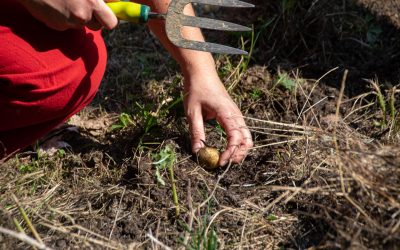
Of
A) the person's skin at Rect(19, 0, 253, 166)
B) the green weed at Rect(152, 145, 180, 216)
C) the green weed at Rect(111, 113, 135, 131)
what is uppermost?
the person's skin at Rect(19, 0, 253, 166)

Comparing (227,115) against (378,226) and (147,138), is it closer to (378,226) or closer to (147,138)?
(147,138)

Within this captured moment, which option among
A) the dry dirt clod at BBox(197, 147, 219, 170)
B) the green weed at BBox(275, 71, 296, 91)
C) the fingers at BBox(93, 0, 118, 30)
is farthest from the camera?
the green weed at BBox(275, 71, 296, 91)

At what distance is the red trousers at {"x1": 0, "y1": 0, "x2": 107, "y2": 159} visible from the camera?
1.92 meters

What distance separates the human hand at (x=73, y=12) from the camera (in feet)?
5.75

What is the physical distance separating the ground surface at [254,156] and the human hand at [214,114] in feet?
0.21

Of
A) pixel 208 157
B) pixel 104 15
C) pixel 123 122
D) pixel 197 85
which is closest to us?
pixel 104 15

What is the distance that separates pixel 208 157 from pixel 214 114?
19cm

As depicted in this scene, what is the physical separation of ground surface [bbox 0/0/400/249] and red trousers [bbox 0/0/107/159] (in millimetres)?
172

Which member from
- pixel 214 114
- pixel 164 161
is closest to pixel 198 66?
pixel 214 114

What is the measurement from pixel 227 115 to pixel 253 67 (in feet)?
2.12

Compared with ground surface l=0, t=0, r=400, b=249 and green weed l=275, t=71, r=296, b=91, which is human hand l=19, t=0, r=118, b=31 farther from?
green weed l=275, t=71, r=296, b=91

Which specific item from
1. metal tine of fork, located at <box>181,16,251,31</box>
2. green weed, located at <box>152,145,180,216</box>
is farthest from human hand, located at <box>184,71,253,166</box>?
metal tine of fork, located at <box>181,16,251,31</box>

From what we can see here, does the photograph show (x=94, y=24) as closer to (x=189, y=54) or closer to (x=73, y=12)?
(x=73, y=12)

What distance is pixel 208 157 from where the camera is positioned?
2.05 m
